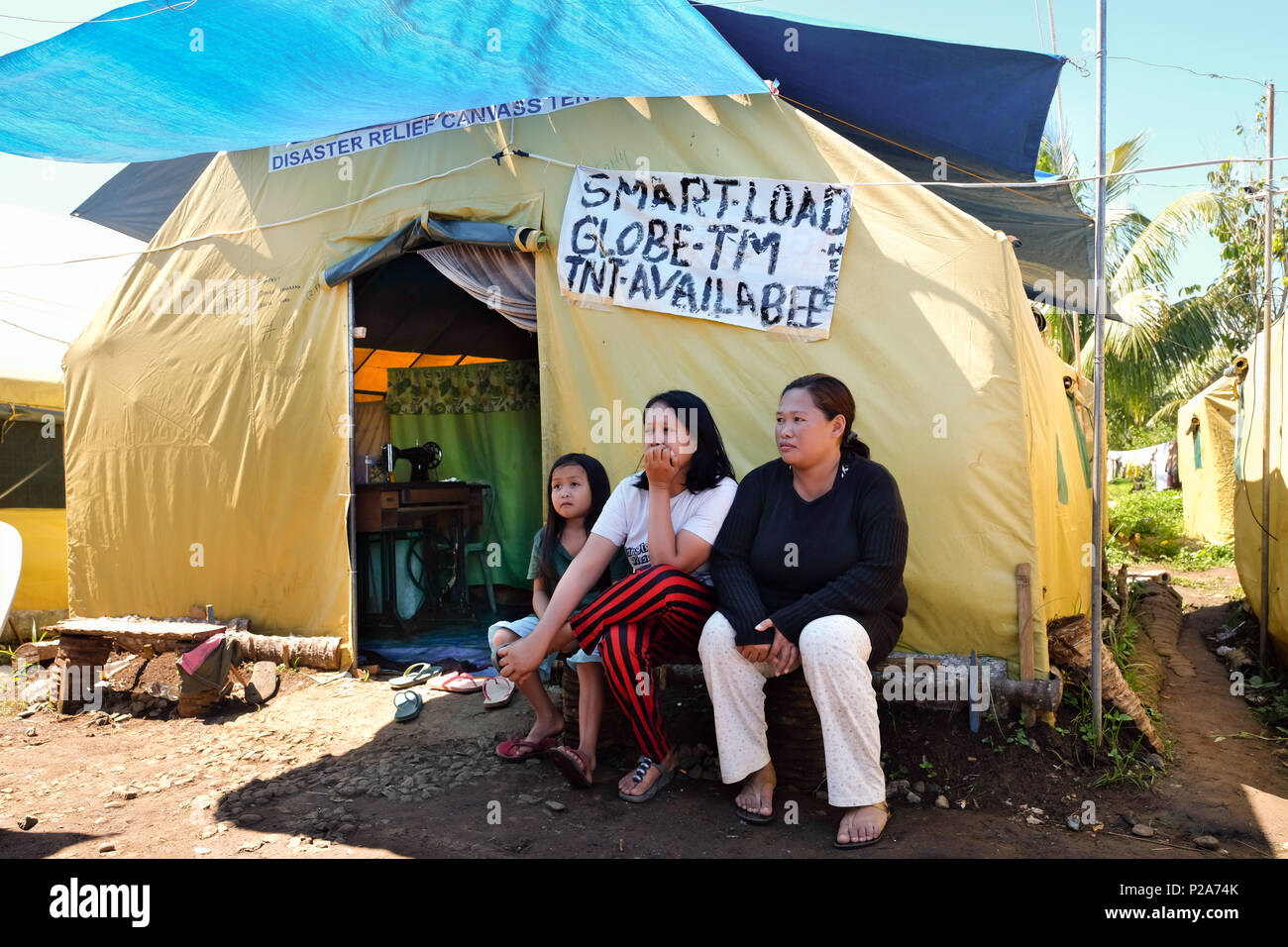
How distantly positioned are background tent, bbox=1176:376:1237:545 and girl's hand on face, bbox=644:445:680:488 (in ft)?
31.7

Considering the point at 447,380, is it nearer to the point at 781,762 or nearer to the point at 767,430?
the point at 767,430

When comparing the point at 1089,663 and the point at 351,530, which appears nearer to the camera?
the point at 1089,663

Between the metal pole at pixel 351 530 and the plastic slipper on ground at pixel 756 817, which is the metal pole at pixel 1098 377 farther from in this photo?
the metal pole at pixel 351 530

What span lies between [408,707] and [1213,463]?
10.8 m

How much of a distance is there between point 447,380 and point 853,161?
185 inches

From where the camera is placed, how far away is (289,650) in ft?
17.8

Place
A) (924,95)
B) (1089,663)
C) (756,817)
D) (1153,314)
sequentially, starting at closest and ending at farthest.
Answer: (756,817) → (1089,663) → (924,95) → (1153,314)

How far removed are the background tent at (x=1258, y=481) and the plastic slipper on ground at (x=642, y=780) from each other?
3.62 m

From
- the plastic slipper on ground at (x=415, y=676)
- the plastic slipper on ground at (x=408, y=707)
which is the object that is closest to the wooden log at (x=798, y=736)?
the plastic slipper on ground at (x=408, y=707)

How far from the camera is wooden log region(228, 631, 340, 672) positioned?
5.36 m

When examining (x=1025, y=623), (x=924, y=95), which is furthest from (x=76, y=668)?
(x=924, y=95)

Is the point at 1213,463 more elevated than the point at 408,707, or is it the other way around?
the point at 1213,463

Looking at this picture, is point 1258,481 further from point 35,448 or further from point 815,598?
point 35,448
